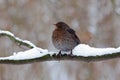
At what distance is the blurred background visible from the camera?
17.6ft

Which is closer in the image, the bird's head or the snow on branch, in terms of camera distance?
the snow on branch

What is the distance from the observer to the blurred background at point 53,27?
5.36 m

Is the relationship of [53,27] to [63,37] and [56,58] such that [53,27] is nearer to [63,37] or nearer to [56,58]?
[63,37]

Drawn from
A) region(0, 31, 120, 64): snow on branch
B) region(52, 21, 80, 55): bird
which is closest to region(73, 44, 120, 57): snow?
region(0, 31, 120, 64): snow on branch

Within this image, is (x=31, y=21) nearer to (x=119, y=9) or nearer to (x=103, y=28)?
(x=103, y=28)

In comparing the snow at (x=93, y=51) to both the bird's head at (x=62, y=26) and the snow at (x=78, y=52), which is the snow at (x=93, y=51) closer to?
the snow at (x=78, y=52)

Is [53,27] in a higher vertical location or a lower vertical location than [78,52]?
higher

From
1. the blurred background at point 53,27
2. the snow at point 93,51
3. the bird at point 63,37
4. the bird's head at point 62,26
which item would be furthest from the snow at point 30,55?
the blurred background at point 53,27

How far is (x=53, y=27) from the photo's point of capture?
5.73 m

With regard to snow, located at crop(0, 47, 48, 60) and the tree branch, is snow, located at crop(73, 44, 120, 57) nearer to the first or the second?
the tree branch

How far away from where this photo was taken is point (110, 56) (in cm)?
209

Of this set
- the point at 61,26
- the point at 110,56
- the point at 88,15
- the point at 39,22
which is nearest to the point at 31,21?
the point at 39,22

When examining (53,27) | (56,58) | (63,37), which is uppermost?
(53,27)

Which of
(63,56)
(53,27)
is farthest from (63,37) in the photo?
(53,27)
